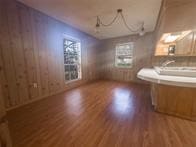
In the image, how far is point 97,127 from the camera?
1.80m

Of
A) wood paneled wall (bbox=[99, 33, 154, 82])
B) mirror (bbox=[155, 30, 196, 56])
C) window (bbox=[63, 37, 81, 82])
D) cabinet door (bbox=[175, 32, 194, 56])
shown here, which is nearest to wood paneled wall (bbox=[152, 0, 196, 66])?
mirror (bbox=[155, 30, 196, 56])

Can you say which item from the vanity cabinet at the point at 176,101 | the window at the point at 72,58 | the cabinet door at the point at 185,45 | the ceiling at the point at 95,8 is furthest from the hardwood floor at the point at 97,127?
the ceiling at the point at 95,8

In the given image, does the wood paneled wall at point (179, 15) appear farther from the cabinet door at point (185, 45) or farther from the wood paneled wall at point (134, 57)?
the wood paneled wall at point (134, 57)

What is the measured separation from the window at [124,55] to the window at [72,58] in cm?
225

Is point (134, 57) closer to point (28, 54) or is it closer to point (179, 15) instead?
point (179, 15)

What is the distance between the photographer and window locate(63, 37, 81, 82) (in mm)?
4094

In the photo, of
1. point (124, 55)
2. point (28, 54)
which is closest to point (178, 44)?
point (124, 55)

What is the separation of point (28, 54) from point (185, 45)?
399cm

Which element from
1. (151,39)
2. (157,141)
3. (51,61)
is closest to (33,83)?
(51,61)

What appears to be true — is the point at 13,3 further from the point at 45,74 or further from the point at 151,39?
the point at 151,39

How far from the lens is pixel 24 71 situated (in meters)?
2.70

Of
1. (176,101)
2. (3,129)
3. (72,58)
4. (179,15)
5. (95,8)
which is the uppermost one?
(95,8)

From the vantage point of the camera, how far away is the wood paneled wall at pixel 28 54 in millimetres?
2342

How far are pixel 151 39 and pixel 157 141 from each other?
4542mm
